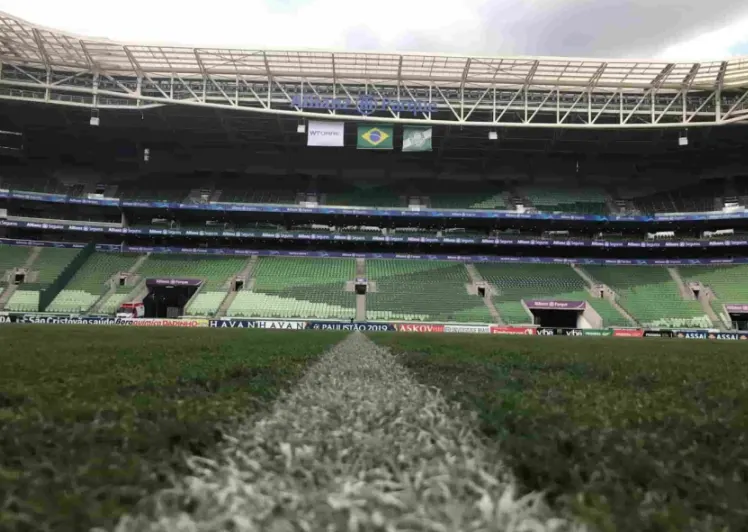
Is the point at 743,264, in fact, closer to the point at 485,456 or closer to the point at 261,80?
the point at 261,80

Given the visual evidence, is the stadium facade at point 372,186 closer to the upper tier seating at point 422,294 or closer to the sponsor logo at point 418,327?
the upper tier seating at point 422,294

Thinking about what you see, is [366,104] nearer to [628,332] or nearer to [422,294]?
[422,294]

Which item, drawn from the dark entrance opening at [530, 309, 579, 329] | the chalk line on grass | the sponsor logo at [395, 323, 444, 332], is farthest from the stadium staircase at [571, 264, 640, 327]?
the chalk line on grass

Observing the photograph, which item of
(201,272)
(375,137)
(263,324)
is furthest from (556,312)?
(201,272)

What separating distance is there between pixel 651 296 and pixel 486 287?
37.2 feet

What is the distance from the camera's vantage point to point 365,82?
33.5 meters

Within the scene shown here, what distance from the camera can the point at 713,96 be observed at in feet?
109

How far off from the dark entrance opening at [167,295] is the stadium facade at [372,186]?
0.24 metres

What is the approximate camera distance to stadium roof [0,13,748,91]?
29672mm

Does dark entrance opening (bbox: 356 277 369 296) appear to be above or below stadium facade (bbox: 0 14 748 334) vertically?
below

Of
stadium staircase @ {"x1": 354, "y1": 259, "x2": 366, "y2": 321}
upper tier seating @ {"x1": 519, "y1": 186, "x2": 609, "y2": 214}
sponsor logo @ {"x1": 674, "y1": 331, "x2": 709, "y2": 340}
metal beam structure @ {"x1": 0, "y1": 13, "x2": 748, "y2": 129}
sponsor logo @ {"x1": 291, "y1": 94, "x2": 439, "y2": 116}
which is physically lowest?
sponsor logo @ {"x1": 674, "y1": 331, "x2": 709, "y2": 340}

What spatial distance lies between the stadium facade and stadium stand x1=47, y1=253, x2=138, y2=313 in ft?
0.57

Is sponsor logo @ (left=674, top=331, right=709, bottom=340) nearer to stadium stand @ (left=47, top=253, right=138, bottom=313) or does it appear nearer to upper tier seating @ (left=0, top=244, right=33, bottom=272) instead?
stadium stand @ (left=47, top=253, right=138, bottom=313)

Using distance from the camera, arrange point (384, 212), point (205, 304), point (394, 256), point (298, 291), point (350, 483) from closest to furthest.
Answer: point (350, 483) → point (205, 304) → point (298, 291) → point (384, 212) → point (394, 256)
